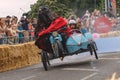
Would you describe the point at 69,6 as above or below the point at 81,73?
above

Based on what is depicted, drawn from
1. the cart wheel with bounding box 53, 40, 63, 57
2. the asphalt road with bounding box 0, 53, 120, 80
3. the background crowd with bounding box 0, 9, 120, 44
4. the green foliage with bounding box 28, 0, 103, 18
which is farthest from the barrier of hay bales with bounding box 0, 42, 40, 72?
the green foliage with bounding box 28, 0, 103, 18

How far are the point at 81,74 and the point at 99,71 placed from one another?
686 millimetres

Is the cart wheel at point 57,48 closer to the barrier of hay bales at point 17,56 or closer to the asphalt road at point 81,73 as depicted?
the asphalt road at point 81,73

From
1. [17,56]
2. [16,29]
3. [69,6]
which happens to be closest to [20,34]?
[16,29]

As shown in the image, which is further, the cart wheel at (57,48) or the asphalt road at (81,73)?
the cart wheel at (57,48)

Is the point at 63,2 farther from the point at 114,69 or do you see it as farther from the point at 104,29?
the point at 114,69

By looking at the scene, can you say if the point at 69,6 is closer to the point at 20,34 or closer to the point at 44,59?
the point at 20,34

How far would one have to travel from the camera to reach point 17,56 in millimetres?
20641

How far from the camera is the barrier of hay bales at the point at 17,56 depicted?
19.6 meters

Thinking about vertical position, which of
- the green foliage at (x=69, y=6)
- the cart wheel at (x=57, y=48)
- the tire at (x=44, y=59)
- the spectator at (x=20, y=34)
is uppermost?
the green foliage at (x=69, y=6)

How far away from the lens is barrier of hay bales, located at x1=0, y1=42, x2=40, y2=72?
1956 centimetres

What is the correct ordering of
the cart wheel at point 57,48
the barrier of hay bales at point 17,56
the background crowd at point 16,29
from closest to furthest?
the cart wheel at point 57,48
the barrier of hay bales at point 17,56
the background crowd at point 16,29

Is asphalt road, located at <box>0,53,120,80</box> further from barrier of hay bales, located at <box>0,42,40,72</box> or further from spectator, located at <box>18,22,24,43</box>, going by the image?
spectator, located at <box>18,22,24,43</box>

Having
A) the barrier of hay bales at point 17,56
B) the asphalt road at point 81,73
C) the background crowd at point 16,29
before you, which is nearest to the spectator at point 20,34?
the background crowd at point 16,29
